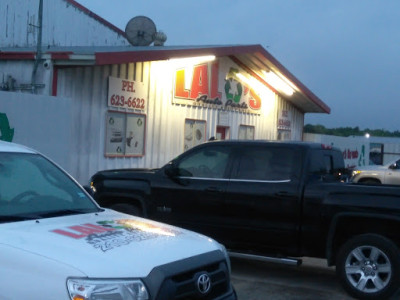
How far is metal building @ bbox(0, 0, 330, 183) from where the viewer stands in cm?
1155

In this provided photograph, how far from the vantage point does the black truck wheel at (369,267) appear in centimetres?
712

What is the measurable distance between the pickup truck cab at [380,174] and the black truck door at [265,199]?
35.4 feet

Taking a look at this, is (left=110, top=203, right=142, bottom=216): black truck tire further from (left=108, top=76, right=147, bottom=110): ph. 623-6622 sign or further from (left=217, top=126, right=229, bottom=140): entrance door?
(left=217, top=126, right=229, bottom=140): entrance door

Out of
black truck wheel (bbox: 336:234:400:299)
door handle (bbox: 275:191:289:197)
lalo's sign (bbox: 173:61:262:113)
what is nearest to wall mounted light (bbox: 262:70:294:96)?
lalo's sign (bbox: 173:61:262:113)

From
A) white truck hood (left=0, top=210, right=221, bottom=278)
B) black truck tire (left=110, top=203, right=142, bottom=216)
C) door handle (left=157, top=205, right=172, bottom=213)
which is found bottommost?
black truck tire (left=110, top=203, right=142, bottom=216)

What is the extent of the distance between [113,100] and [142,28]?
408cm

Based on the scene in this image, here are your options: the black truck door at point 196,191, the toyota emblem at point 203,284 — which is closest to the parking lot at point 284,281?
the black truck door at point 196,191

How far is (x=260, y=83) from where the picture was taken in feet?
67.4

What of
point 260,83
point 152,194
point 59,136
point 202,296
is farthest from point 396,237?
point 260,83

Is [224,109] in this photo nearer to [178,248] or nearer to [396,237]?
[396,237]

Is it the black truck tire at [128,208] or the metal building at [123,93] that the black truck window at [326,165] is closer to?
the black truck tire at [128,208]

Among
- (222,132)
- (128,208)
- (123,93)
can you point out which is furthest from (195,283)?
(222,132)

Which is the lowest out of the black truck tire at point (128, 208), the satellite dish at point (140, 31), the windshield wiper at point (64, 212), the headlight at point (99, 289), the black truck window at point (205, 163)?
the black truck tire at point (128, 208)

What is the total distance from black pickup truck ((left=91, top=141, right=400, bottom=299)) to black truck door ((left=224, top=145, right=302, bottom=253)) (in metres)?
0.01
